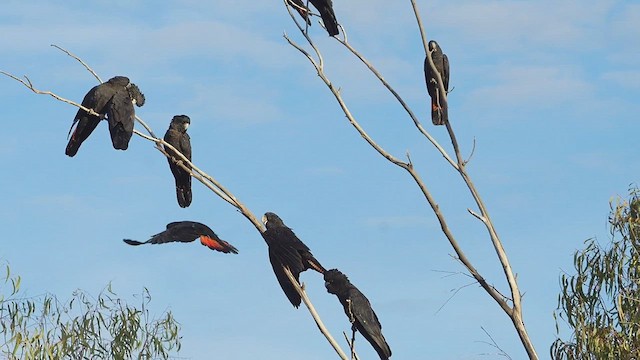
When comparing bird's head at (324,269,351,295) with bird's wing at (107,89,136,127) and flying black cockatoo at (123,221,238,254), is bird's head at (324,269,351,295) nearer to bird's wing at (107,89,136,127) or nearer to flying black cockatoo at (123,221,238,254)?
flying black cockatoo at (123,221,238,254)

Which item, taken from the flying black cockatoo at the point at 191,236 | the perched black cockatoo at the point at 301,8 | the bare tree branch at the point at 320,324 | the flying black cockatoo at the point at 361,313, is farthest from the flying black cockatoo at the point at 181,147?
the bare tree branch at the point at 320,324

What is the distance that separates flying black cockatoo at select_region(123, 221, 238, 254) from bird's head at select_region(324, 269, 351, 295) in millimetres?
889

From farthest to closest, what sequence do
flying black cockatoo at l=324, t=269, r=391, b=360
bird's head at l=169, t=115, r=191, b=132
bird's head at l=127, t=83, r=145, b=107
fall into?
1. bird's head at l=169, t=115, r=191, b=132
2. bird's head at l=127, t=83, r=145, b=107
3. flying black cockatoo at l=324, t=269, r=391, b=360

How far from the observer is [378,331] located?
370 inches

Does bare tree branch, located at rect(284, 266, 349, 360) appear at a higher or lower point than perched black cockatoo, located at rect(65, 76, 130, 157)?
lower

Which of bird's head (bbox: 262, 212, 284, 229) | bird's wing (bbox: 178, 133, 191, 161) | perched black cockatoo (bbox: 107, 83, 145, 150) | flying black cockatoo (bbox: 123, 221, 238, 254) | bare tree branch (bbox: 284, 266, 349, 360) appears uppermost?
bird's wing (bbox: 178, 133, 191, 161)

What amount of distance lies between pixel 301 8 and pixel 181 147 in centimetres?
191

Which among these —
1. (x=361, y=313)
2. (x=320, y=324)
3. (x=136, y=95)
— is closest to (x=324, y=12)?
(x=136, y=95)

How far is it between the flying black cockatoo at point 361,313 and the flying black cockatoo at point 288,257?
1.34 ft

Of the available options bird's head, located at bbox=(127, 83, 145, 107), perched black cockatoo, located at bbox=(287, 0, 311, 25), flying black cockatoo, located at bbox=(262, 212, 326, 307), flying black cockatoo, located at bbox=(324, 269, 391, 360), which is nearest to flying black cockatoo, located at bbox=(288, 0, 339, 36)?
perched black cockatoo, located at bbox=(287, 0, 311, 25)

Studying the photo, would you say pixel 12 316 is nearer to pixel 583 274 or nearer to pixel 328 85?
pixel 328 85

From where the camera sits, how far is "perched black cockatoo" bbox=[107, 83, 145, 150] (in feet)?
31.2

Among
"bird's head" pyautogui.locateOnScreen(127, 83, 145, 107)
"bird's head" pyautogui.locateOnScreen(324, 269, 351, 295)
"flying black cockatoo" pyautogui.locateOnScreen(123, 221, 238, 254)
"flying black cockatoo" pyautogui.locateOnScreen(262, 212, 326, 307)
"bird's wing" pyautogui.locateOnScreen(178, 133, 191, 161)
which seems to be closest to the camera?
"flying black cockatoo" pyautogui.locateOnScreen(262, 212, 326, 307)

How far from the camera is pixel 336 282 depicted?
32.3ft
